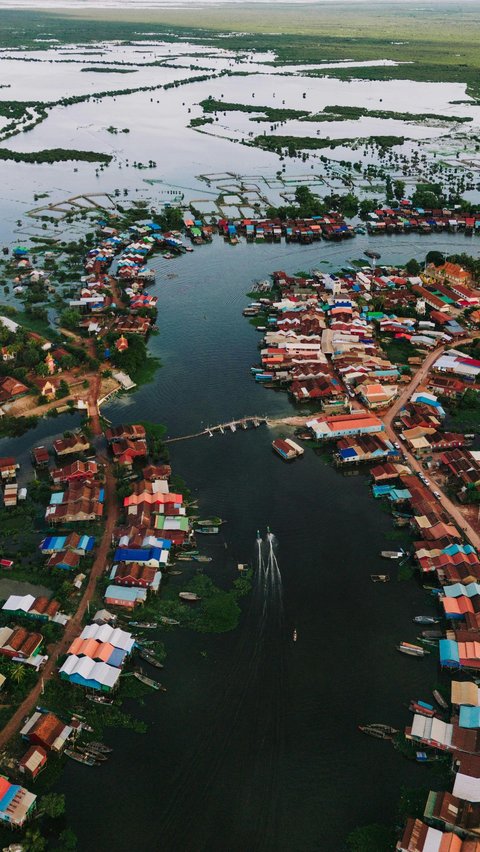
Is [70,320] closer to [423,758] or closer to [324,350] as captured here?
[324,350]

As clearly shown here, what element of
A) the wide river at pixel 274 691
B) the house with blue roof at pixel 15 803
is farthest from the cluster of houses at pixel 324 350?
the house with blue roof at pixel 15 803

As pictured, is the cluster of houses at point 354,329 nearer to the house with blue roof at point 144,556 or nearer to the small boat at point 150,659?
the house with blue roof at point 144,556

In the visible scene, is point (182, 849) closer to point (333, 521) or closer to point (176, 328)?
point (333, 521)

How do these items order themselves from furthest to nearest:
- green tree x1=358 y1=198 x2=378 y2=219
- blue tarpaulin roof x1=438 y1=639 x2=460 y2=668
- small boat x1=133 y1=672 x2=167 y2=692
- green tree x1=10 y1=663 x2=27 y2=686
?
1. green tree x1=358 y1=198 x2=378 y2=219
2. blue tarpaulin roof x1=438 y1=639 x2=460 y2=668
3. small boat x1=133 y1=672 x2=167 y2=692
4. green tree x1=10 y1=663 x2=27 y2=686

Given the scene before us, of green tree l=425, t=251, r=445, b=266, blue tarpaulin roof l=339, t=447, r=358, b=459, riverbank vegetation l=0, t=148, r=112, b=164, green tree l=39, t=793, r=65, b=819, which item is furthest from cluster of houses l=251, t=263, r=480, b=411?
riverbank vegetation l=0, t=148, r=112, b=164

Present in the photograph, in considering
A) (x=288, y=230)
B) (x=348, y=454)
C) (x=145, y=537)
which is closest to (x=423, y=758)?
(x=145, y=537)

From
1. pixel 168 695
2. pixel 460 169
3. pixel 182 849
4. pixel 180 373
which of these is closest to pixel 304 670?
pixel 168 695

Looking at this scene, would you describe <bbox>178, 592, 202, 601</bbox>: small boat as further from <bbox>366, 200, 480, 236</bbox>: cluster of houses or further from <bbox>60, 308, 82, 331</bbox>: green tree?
<bbox>366, 200, 480, 236</bbox>: cluster of houses
